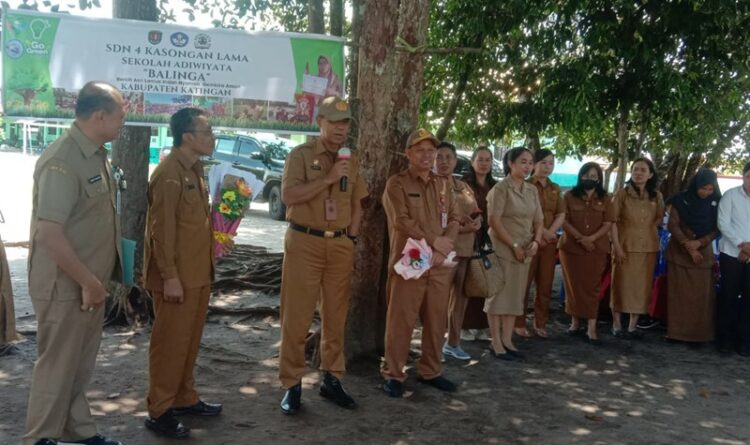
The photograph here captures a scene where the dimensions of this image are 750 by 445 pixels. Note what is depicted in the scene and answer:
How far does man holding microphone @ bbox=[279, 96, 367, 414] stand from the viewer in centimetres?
488

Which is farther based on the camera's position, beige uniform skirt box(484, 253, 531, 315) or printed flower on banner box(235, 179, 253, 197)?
printed flower on banner box(235, 179, 253, 197)

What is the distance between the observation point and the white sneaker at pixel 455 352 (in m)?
6.53

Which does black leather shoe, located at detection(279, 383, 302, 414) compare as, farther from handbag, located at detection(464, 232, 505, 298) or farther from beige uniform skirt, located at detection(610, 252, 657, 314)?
beige uniform skirt, located at detection(610, 252, 657, 314)

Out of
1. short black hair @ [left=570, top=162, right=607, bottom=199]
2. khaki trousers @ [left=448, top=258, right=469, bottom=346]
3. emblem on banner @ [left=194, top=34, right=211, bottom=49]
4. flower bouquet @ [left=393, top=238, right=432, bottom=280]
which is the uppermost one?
emblem on banner @ [left=194, top=34, right=211, bottom=49]

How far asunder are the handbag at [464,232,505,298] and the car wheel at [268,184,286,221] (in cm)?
1154

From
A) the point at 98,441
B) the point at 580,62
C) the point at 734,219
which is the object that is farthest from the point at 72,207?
the point at 580,62

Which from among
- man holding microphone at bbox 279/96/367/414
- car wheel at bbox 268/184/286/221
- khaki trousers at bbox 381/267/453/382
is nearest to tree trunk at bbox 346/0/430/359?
khaki trousers at bbox 381/267/453/382

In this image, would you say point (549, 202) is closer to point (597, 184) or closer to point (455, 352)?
point (597, 184)

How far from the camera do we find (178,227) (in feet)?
14.5

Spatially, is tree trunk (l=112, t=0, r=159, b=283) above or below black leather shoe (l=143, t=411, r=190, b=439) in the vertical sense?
above

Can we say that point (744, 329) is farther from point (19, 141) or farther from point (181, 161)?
point (19, 141)

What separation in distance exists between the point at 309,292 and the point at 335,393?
767 millimetres

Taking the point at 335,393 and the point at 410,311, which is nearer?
the point at 335,393

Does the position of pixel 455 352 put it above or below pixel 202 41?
below
